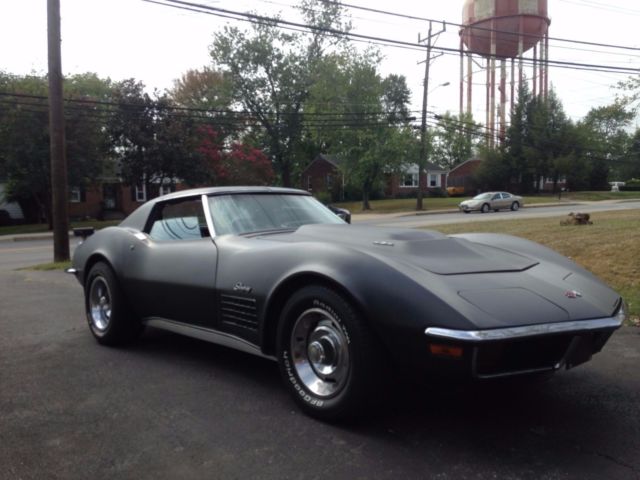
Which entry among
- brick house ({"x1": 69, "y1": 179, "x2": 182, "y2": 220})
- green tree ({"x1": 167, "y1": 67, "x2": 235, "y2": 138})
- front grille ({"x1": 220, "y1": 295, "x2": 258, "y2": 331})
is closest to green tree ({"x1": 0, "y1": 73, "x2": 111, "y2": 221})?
brick house ({"x1": 69, "y1": 179, "x2": 182, "y2": 220})

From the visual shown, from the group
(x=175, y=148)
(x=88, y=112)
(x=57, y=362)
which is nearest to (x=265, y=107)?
(x=175, y=148)

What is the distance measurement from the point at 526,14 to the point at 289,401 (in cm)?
4615

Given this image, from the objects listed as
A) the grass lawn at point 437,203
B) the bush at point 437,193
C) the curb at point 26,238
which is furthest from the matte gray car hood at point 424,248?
the bush at point 437,193

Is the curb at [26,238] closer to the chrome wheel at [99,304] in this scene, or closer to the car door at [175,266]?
the chrome wheel at [99,304]

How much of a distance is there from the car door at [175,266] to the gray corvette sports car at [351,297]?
1 cm

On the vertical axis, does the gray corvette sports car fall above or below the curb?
above

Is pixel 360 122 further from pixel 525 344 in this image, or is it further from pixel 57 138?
pixel 525 344

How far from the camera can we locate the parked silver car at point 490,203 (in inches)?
1358

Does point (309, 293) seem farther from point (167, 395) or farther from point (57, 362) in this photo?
point (57, 362)

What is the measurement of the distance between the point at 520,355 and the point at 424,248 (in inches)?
34.2

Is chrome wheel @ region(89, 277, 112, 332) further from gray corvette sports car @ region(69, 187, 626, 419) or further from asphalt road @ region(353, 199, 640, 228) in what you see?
asphalt road @ region(353, 199, 640, 228)

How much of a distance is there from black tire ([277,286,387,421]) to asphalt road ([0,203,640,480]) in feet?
0.48

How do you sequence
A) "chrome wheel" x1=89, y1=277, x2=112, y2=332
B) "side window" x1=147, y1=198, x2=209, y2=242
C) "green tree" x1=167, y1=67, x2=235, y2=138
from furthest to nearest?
"green tree" x1=167, y1=67, x2=235, y2=138 < "chrome wheel" x1=89, y1=277, x2=112, y2=332 < "side window" x1=147, y1=198, x2=209, y2=242

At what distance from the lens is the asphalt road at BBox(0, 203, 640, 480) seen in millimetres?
2619
